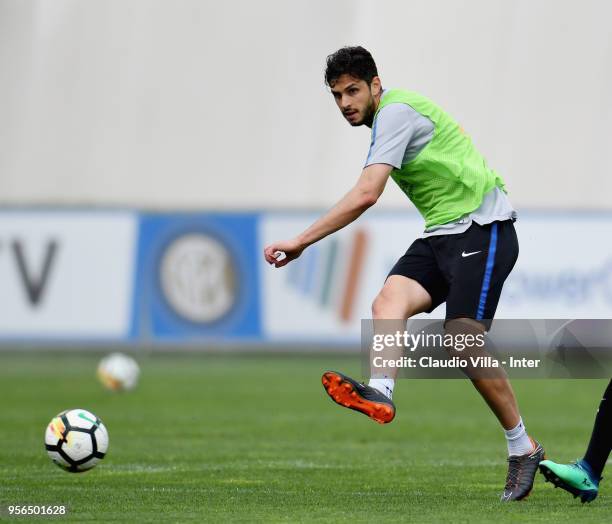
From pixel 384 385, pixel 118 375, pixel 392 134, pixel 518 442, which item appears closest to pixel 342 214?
pixel 392 134

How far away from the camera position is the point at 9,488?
821cm

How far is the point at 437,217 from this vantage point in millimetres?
7711

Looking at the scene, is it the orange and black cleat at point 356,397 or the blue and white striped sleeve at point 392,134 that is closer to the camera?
the orange and black cleat at point 356,397

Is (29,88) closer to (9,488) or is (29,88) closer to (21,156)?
(21,156)

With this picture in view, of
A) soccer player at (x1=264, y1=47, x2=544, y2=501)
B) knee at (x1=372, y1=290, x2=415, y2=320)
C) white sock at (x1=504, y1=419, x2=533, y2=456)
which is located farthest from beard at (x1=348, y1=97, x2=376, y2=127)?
white sock at (x1=504, y1=419, x2=533, y2=456)

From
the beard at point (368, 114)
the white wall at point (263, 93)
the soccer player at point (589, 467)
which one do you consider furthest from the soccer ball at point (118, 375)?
the soccer player at point (589, 467)

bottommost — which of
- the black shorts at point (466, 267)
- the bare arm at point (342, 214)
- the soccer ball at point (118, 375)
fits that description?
the soccer ball at point (118, 375)

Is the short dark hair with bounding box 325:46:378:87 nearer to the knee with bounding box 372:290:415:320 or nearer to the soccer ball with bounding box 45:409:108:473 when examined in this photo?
the knee with bounding box 372:290:415:320

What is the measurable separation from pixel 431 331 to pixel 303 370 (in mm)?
10178

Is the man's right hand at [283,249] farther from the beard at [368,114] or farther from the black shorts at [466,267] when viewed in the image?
the beard at [368,114]

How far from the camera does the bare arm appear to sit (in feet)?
24.0

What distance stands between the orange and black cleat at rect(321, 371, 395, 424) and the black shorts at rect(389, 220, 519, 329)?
704 mm

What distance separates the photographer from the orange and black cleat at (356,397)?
23.0ft

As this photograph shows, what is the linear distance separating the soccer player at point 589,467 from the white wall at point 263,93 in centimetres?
1687
